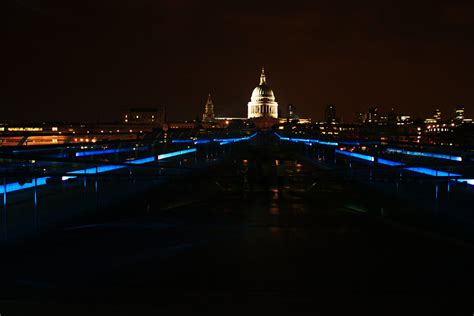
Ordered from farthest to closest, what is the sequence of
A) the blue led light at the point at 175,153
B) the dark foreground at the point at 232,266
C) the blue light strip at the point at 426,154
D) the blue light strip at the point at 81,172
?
the blue led light at the point at 175,153 → the blue light strip at the point at 426,154 → the blue light strip at the point at 81,172 → the dark foreground at the point at 232,266

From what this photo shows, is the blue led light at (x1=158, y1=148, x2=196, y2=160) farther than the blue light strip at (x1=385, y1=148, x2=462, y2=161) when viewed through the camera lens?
Yes

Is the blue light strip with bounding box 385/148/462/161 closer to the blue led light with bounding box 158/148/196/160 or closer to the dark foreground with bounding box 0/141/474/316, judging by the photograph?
the blue led light with bounding box 158/148/196/160

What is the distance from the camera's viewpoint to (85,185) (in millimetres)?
11641

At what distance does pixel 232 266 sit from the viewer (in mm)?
6215

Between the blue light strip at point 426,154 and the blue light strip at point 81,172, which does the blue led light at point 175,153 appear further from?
the blue light strip at point 426,154

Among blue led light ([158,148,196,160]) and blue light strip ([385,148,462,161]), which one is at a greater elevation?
blue light strip ([385,148,462,161])

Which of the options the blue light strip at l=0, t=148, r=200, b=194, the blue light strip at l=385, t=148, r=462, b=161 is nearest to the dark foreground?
the blue light strip at l=0, t=148, r=200, b=194

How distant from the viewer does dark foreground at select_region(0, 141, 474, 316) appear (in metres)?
5.24

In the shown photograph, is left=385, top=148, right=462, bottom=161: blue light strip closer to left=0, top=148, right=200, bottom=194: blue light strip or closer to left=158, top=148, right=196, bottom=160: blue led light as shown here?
left=158, top=148, right=196, bottom=160: blue led light

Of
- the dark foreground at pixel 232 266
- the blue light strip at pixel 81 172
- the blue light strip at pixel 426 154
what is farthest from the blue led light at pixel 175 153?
the dark foreground at pixel 232 266

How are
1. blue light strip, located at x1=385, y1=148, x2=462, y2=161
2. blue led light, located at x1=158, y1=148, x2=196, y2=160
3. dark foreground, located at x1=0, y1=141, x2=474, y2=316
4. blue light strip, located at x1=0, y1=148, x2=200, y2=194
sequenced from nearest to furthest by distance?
1. dark foreground, located at x1=0, y1=141, x2=474, y2=316
2. blue light strip, located at x1=0, y1=148, x2=200, y2=194
3. blue light strip, located at x1=385, y1=148, x2=462, y2=161
4. blue led light, located at x1=158, y1=148, x2=196, y2=160


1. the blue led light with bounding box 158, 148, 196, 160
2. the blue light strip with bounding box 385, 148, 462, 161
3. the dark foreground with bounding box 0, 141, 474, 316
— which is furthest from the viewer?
the blue led light with bounding box 158, 148, 196, 160

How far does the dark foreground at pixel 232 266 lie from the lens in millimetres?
5242

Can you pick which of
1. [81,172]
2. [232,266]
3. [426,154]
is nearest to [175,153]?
[426,154]
